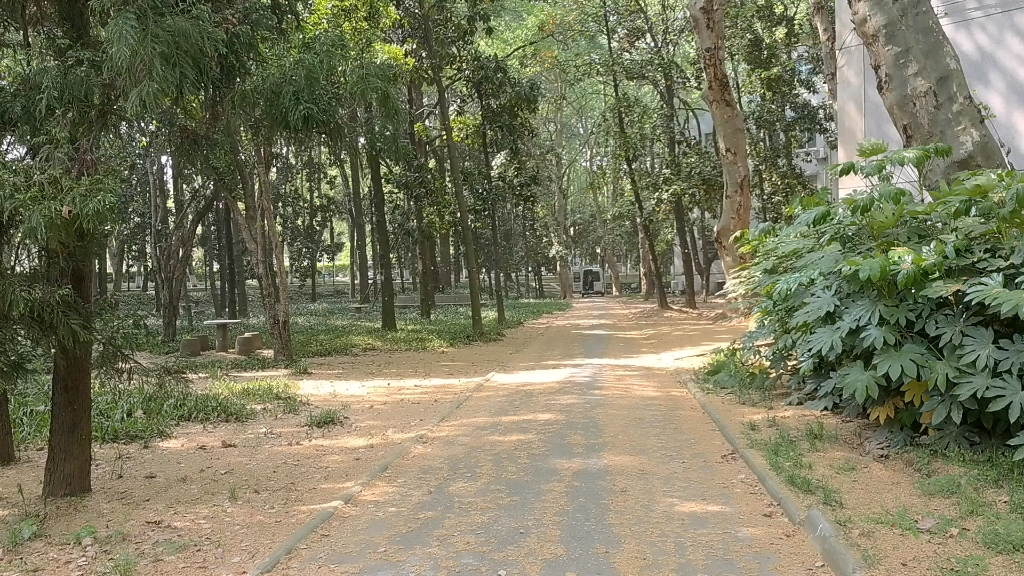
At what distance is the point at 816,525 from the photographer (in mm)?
4672

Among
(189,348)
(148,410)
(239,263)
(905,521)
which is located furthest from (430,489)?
(239,263)

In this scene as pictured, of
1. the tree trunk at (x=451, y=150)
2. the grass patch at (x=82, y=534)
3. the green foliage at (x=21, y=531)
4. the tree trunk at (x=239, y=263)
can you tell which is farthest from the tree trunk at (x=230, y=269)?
the grass patch at (x=82, y=534)

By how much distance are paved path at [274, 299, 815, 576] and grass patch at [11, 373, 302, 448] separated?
251cm

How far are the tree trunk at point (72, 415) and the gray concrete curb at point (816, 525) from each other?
187 inches

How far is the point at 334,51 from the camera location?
30.2ft

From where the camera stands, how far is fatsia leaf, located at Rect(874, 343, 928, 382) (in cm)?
566

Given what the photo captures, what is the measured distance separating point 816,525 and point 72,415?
16.6ft

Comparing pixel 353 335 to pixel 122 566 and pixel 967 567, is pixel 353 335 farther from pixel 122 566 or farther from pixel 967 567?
pixel 967 567

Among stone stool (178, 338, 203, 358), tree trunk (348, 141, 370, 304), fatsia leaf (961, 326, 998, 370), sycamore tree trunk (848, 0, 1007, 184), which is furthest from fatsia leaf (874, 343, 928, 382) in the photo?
tree trunk (348, 141, 370, 304)

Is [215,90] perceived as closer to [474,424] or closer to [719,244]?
[474,424]

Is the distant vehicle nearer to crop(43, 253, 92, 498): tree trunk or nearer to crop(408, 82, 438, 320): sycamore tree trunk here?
crop(408, 82, 438, 320): sycamore tree trunk

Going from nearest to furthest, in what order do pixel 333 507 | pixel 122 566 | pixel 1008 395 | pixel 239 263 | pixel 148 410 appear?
pixel 122 566, pixel 1008 395, pixel 333 507, pixel 148 410, pixel 239 263

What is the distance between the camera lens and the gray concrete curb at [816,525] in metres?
4.11

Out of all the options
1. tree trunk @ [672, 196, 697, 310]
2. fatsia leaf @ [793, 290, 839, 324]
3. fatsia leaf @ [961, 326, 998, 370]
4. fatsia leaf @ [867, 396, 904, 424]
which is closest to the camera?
fatsia leaf @ [961, 326, 998, 370]
